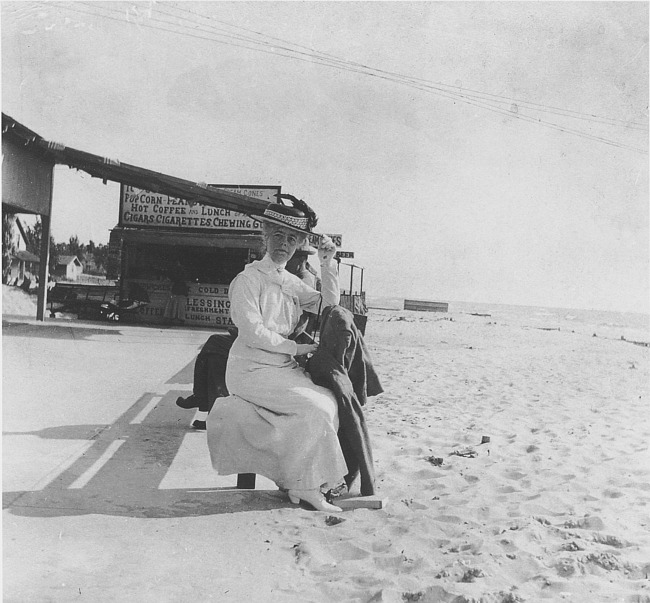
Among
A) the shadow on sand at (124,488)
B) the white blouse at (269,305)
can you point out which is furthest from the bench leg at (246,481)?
the white blouse at (269,305)

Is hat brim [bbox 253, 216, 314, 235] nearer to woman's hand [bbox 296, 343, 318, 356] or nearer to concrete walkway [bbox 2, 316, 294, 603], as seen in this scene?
woman's hand [bbox 296, 343, 318, 356]

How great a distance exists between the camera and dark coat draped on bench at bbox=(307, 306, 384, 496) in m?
3.41

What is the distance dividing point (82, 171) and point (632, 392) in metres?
10.4

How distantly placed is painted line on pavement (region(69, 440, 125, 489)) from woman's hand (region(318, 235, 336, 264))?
80.0 inches

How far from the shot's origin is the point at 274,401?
3320mm

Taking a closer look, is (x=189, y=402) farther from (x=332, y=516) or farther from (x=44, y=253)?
(x=44, y=253)

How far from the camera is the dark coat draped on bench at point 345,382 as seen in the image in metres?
3.41

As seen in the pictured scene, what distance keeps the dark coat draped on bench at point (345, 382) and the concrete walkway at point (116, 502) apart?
0.54 metres

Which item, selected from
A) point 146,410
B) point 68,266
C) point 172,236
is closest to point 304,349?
point 146,410

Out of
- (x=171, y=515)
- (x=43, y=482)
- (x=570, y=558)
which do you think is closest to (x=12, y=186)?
(x=43, y=482)

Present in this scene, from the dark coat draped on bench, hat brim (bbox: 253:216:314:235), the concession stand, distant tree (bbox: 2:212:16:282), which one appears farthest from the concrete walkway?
the concession stand

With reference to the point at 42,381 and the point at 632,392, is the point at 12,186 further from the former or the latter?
the point at 632,392

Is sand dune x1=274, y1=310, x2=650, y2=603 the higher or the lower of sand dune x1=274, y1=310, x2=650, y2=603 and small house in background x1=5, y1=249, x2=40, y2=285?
the lower

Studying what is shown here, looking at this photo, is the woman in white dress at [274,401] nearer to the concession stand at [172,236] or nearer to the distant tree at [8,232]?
the distant tree at [8,232]
